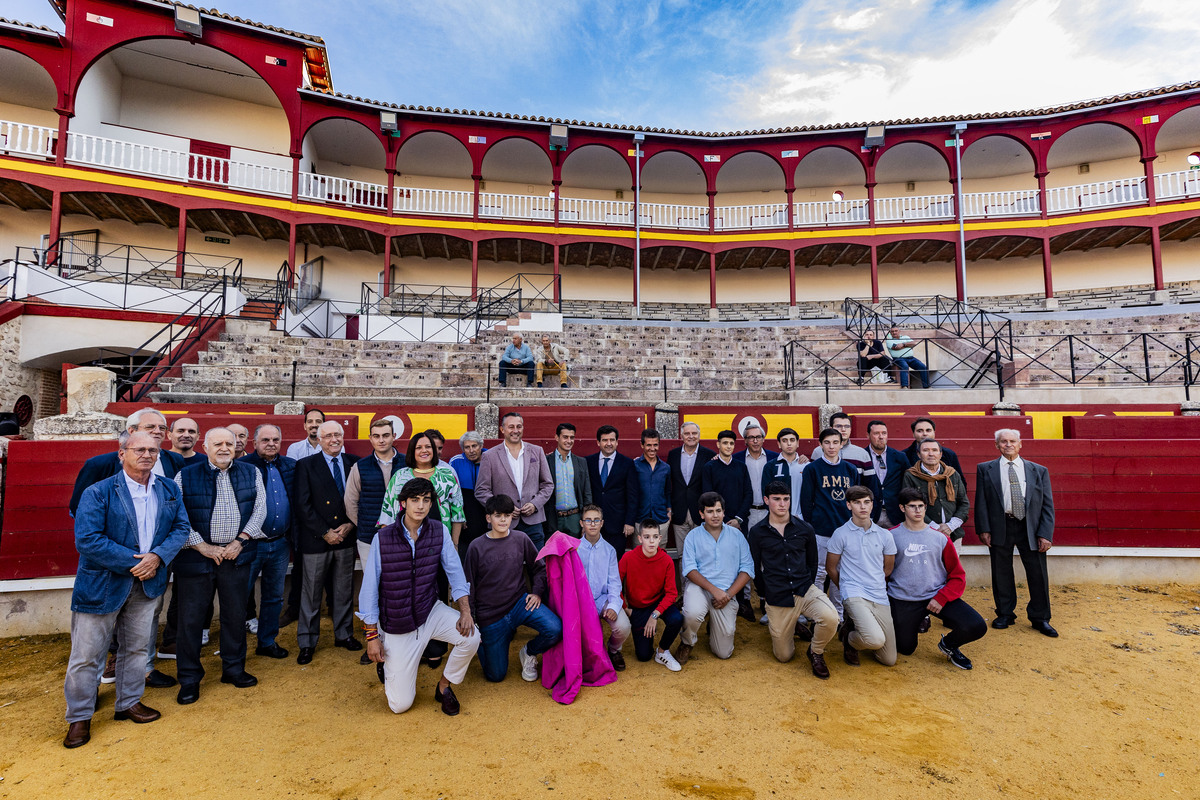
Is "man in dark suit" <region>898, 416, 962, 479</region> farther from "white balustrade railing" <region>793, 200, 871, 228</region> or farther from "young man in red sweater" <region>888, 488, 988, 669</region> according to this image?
"white balustrade railing" <region>793, 200, 871, 228</region>

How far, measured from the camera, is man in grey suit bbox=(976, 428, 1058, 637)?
14.5ft

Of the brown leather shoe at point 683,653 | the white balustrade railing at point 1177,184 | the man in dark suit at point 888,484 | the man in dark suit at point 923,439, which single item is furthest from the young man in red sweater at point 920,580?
the white balustrade railing at point 1177,184

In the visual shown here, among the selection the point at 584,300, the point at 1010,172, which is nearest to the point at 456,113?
the point at 584,300

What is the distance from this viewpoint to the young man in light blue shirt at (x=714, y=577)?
13.0ft

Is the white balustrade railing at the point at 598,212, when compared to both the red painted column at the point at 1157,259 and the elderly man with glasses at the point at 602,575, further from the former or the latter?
the red painted column at the point at 1157,259

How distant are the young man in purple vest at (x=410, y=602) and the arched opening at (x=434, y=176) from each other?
15.2 meters

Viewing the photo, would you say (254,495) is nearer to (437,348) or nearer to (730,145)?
(437,348)

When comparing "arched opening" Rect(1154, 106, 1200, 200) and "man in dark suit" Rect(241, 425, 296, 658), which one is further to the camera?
"arched opening" Rect(1154, 106, 1200, 200)

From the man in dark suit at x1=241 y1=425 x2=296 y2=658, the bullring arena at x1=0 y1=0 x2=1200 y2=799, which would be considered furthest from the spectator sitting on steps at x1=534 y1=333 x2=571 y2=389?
the man in dark suit at x1=241 y1=425 x2=296 y2=658

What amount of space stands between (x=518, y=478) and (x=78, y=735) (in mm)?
2925

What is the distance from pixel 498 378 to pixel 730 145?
1296cm

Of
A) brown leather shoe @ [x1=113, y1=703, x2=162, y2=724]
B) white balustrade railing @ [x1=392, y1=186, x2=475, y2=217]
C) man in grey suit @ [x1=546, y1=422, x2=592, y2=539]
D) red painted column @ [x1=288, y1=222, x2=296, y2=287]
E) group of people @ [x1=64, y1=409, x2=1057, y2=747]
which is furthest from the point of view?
white balustrade railing @ [x1=392, y1=186, x2=475, y2=217]

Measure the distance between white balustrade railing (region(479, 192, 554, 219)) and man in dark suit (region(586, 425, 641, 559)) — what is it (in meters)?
13.7

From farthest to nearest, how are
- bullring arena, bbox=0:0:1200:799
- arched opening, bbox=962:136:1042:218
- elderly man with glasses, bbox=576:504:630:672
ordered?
arched opening, bbox=962:136:1042:218
elderly man with glasses, bbox=576:504:630:672
bullring arena, bbox=0:0:1200:799
